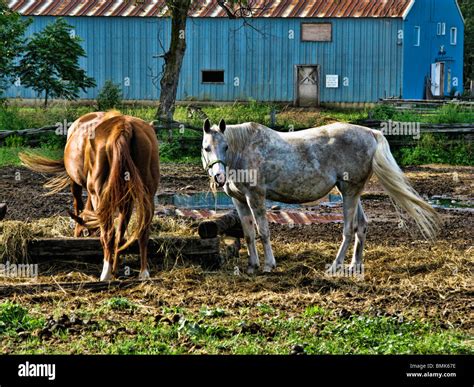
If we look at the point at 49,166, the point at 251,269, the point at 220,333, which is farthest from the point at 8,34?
the point at 220,333

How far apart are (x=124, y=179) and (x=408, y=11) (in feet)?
95.4

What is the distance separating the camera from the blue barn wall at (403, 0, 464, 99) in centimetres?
3784

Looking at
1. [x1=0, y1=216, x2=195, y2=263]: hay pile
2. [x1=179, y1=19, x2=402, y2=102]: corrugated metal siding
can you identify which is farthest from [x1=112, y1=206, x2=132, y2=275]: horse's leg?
[x1=179, y1=19, x2=402, y2=102]: corrugated metal siding

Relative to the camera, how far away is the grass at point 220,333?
709 centimetres

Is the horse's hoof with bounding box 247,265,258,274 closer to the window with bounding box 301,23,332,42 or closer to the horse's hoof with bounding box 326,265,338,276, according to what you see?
the horse's hoof with bounding box 326,265,338,276

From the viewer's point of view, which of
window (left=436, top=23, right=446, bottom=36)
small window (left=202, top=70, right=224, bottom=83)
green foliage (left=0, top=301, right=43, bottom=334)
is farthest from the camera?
window (left=436, top=23, right=446, bottom=36)

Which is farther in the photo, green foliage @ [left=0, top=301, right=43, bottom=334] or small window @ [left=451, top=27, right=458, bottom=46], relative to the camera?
small window @ [left=451, top=27, right=458, bottom=46]

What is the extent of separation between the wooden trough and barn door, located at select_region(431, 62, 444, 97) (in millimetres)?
31971

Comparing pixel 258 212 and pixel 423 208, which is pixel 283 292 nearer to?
pixel 258 212

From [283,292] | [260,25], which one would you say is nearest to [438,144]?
[283,292]

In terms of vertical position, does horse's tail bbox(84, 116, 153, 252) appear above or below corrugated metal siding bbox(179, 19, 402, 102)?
below

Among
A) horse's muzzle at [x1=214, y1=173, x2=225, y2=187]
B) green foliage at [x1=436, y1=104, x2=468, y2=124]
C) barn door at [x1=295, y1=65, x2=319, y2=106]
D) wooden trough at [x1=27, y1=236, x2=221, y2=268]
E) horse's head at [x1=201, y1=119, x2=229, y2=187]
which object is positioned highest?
barn door at [x1=295, y1=65, x2=319, y2=106]

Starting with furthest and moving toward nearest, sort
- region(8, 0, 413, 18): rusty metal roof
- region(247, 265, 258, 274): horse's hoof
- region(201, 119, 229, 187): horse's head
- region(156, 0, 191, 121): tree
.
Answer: region(8, 0, 413, 18): rusty metal roof, region(156, 0, 191, 121): tree, region(247, 265, 258, 274): horse's hoof, region(201, 119, 229, 187): horse's head

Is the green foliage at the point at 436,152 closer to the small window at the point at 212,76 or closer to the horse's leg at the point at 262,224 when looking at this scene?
the horse's leg at the point at 262,224
